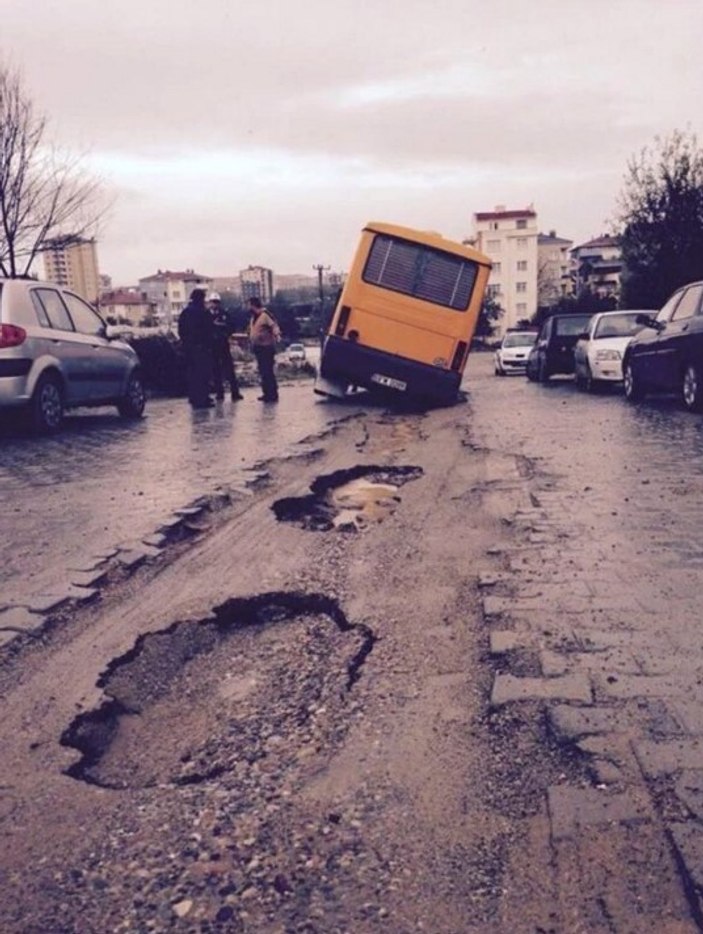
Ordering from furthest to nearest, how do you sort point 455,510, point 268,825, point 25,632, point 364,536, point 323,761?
point 455,510 → point 364,536 → point 25,632 → point 323,761 → point 268,825

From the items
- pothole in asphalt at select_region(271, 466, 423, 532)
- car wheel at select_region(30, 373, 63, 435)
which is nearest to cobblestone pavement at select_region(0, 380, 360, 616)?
car wheel at select_region(30, 373, 63, 435)

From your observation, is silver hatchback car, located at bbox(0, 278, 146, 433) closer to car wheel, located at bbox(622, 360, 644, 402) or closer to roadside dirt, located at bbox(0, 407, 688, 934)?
roadside dirt, located at bbox(0, 407, 688, 934)

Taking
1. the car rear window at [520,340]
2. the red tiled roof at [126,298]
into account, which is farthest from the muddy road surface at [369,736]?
the red tiled roof at [126,298]

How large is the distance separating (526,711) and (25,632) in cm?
222

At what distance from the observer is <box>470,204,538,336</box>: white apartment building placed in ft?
337

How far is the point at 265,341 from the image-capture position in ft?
49.5

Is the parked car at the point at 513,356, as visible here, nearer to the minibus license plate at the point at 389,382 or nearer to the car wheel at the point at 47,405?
the minibus license plate at the point at 389,382

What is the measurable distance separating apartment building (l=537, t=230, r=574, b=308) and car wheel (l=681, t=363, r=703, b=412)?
96272mm

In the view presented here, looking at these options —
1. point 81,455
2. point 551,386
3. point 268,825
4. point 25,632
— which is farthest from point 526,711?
point 551,386

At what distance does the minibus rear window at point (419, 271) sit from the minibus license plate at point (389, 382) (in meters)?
1.37

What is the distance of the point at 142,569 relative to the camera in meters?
4.92

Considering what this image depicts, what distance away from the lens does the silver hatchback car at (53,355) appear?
32.6ft

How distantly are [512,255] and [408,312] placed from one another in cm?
9357

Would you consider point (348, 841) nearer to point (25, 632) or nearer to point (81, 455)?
point (25, 632)
